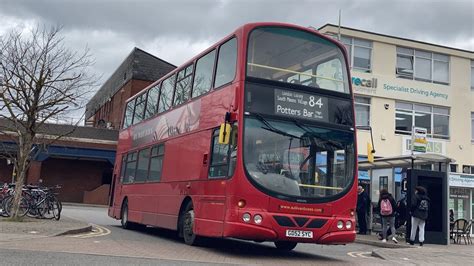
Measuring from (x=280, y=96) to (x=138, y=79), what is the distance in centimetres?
3660

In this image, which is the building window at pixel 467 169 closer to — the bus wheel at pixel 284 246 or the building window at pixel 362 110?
the building window at pixel 362 110

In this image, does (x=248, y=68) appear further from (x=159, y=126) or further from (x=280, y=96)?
(x=159, y=126)

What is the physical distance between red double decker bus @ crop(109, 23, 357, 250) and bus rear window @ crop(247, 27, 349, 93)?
2cm

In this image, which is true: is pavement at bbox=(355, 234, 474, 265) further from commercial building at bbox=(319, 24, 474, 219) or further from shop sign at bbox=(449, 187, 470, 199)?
commercial building at bbox=(319, 24, 474, 219)

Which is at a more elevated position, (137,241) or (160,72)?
(160,72)

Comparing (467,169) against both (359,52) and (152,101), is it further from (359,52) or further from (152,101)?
(152,101)

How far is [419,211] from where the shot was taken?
610 inches

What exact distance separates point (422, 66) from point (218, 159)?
2470cm

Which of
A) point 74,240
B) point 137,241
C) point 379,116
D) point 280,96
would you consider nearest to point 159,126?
point 137,241

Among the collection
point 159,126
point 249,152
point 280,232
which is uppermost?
point 159,126

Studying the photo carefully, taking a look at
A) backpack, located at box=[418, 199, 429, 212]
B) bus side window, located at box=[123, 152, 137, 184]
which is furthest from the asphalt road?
bus side window, located at box=[123, 152, 137, 184]

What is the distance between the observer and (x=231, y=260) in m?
10.2

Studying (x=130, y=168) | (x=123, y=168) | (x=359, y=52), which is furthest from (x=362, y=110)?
(x=130, y=168)

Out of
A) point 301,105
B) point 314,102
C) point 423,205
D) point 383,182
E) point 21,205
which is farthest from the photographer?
point 383,182
